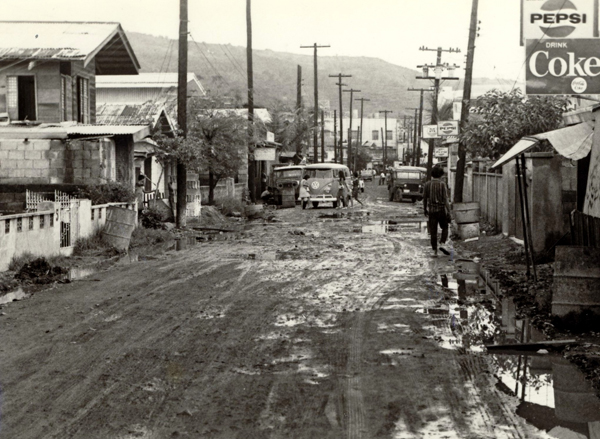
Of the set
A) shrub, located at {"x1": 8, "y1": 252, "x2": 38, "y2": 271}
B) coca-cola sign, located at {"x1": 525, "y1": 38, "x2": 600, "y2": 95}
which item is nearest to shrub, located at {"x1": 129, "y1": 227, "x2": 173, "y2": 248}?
shrub, located at {"x1": 8, "y1": 252, "x2": 38, "y2": 271}

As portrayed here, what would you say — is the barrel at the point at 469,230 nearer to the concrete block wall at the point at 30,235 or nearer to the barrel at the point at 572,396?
the concrete block wall at the point at 30,235

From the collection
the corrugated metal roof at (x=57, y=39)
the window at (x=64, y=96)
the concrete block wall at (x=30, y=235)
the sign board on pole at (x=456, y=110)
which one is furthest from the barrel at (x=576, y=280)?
the sign board on pole at (x=456, y=110)

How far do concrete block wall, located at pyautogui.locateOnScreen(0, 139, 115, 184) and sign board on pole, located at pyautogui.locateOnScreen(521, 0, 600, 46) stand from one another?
13027 mm

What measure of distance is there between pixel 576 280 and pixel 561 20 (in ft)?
28.3

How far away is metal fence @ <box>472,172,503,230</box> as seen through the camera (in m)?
23.7

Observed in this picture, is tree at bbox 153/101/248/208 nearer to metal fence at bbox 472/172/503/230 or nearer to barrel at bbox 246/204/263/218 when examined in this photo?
barrel at bbox 246/204/263/218

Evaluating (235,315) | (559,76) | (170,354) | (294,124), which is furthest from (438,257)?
(294,124)

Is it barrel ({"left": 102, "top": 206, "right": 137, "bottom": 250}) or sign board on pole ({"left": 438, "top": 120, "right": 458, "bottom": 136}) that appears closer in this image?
barrel ({"left": 102, "top": 206, "right": 137, "bottom": 250})

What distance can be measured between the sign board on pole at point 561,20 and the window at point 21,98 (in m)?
16.9

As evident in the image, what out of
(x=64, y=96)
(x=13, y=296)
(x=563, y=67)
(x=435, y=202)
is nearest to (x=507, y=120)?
(x=435, y=202)

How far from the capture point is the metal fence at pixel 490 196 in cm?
2375

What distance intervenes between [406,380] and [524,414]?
1224 mm

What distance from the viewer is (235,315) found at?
1073cm

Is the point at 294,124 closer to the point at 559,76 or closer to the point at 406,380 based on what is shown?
the point at 559,76
